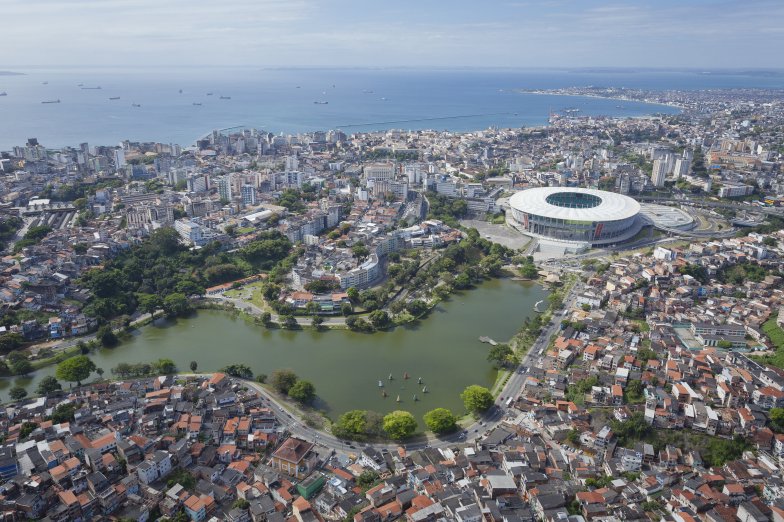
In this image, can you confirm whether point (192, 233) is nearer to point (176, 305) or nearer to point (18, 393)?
point (176, 305)

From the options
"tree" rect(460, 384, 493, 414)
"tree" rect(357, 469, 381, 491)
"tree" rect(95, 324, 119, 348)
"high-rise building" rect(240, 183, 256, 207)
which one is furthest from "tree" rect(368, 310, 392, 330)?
"high-rise building" rect(240, 183, 256, 207)

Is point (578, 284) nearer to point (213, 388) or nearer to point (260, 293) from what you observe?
point (260, 293)

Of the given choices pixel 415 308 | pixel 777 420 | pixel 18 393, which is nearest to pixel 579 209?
pixel 415 308

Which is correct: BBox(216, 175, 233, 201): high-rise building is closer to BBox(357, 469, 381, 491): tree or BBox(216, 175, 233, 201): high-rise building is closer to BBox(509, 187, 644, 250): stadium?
BBox(509, 187, 644, 250): stadium

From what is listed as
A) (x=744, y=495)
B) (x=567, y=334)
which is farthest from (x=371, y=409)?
(x=744, y=495)

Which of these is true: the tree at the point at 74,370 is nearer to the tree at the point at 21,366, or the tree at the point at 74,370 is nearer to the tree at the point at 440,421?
the tree at the point at 21,366

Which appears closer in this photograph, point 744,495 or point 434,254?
point 744,495
